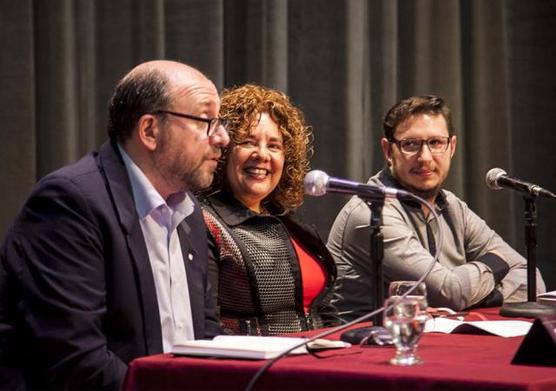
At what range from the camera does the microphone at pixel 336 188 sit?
244cm

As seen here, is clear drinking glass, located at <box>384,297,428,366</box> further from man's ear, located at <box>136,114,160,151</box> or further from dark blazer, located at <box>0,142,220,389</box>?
man's ear, located at <box>136,114,160,151</box>

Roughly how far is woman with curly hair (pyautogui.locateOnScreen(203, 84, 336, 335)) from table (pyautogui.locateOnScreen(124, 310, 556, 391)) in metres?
1.06

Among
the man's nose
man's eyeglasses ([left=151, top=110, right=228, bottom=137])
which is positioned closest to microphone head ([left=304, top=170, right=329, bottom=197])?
man's eyeglasses ([left=151, top=110, right=228, bottom=137])

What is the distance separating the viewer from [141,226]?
2.79 meters

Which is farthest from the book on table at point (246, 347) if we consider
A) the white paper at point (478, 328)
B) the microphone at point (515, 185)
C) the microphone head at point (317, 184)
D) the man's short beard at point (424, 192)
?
the man's short beard at point (424, 192)

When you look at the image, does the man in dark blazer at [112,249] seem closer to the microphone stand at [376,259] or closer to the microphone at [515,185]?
the microphone stand at [376,259]

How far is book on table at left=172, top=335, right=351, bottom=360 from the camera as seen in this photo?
85.7 inches

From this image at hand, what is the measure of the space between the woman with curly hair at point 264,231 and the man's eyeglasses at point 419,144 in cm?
44

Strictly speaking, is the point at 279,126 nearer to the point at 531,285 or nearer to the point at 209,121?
the point at 209,121

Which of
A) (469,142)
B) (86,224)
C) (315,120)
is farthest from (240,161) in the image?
(469,142)

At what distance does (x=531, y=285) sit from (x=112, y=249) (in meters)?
1.41

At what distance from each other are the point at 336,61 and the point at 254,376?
302 cm

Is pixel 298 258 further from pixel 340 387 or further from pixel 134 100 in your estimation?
pixel 340 387

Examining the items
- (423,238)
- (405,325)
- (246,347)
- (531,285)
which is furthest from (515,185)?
(246,347)
